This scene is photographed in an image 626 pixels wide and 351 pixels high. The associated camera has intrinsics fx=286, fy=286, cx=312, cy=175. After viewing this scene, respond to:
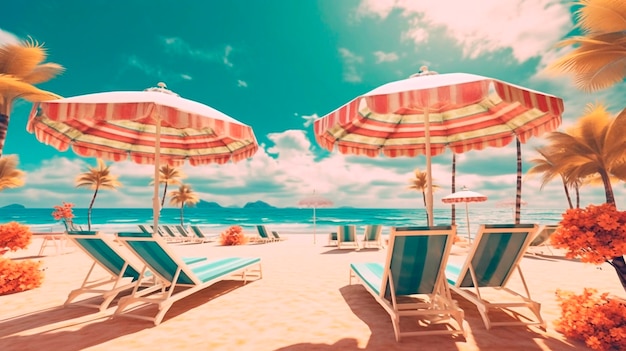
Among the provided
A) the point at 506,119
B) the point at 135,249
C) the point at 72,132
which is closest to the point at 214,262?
the point at 135,249

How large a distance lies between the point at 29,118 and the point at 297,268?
19.6 feet

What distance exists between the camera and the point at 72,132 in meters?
5.18

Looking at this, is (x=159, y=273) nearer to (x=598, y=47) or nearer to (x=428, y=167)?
(x=428, y=167)

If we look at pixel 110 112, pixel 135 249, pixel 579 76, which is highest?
pixel 579 76

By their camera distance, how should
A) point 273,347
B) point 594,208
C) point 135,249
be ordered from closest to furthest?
point 273,347 → point 594,208 → point 135,249

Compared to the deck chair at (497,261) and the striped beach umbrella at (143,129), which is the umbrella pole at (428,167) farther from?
the striped beach umbrella at (143,129)

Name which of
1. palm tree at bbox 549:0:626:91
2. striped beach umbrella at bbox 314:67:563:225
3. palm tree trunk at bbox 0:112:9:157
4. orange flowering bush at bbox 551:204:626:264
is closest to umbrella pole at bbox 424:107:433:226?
striped beach umbrella at bbox 314:67:563:225

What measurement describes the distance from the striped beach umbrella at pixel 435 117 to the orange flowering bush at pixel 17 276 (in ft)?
19.7

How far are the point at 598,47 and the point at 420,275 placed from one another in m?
6.33

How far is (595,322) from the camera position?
9.38 feet

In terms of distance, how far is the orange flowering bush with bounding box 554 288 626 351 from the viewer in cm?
272

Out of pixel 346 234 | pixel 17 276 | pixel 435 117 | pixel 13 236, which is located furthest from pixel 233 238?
pixel 435 117

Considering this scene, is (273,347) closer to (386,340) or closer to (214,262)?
(386,340)

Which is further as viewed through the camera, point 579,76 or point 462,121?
point 579,76
